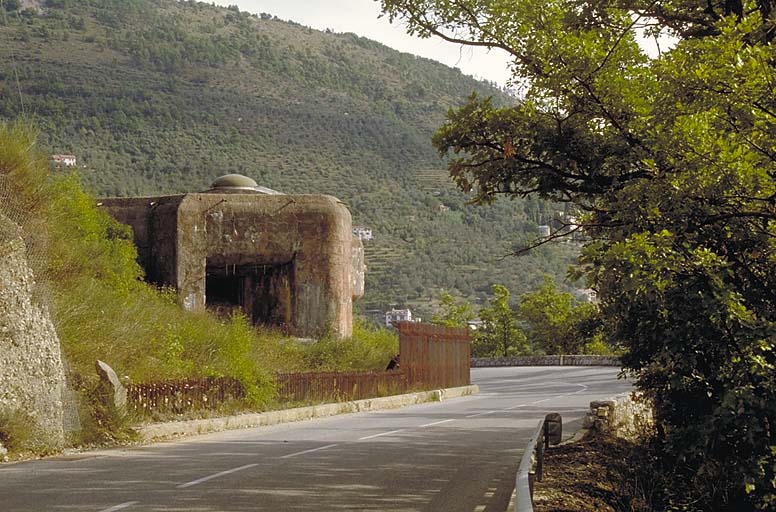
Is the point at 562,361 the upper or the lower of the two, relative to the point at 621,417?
lower

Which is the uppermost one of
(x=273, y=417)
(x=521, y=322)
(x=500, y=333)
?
(x=521, y=322)

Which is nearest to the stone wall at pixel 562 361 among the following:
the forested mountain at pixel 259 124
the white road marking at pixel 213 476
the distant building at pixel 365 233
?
the forested mountain at pixel 259 124

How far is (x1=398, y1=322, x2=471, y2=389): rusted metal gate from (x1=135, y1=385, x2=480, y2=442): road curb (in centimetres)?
76

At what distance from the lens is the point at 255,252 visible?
1374 inches

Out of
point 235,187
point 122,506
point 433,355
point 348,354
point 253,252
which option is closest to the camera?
point 122,506

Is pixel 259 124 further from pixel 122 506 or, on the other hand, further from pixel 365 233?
pixel 122 506

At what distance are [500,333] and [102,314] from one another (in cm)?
6908

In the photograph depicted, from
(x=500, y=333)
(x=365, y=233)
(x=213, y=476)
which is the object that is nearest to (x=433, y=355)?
(x=213, y=476)

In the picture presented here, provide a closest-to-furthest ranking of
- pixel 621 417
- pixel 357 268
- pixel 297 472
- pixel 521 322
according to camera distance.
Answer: pixel 297 472 → pixel 621 417 → pixel 357 268 → pixel 521 322

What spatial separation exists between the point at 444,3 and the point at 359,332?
27.3m

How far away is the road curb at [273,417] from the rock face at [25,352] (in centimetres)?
211

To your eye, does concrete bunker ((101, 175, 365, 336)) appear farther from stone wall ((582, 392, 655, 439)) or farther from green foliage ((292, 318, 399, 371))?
stone wall ((582, 392, 655, 439))

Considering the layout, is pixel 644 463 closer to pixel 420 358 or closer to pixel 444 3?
pixel 444 3

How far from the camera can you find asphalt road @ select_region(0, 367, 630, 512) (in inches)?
436
